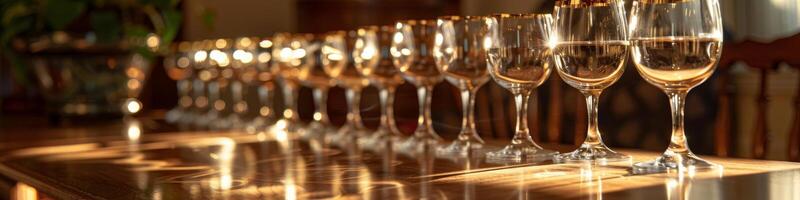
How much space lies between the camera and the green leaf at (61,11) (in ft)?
6.84

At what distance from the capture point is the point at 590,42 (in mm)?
951

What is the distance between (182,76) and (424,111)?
133 centimetres

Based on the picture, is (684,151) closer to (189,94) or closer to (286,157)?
(286,157)

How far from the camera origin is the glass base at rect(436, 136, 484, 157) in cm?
117

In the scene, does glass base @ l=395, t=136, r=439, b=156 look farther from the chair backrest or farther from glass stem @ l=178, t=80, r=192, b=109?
glass stem @ l=178, t=80, r=192, b=109

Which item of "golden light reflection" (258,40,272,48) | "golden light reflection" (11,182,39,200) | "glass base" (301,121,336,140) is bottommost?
"golden light reflection" (11,182,39,200)

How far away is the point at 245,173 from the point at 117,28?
125cm

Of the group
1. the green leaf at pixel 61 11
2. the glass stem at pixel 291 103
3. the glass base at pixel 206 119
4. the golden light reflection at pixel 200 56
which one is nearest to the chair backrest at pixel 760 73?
the glass stem at pixel 291 103

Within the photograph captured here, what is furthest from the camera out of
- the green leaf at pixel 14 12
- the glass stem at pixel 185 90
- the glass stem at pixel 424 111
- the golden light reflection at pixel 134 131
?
the glass stem at pixel 185 90

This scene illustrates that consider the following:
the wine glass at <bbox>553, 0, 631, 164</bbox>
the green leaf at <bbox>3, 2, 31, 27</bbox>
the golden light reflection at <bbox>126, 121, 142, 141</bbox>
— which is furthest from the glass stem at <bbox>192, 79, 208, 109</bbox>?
the wine glass at <bbox>553, 0, 631, 164</bbox>

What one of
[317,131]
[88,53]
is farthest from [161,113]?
[317,131]

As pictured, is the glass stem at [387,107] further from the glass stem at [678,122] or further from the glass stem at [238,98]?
the glass stem at [238,98]

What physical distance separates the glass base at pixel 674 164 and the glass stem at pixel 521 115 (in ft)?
0.54

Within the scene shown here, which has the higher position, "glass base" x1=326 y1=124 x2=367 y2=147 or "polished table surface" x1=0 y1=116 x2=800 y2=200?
"glass base" x1=326 y1=124 x2=367 y2=147
